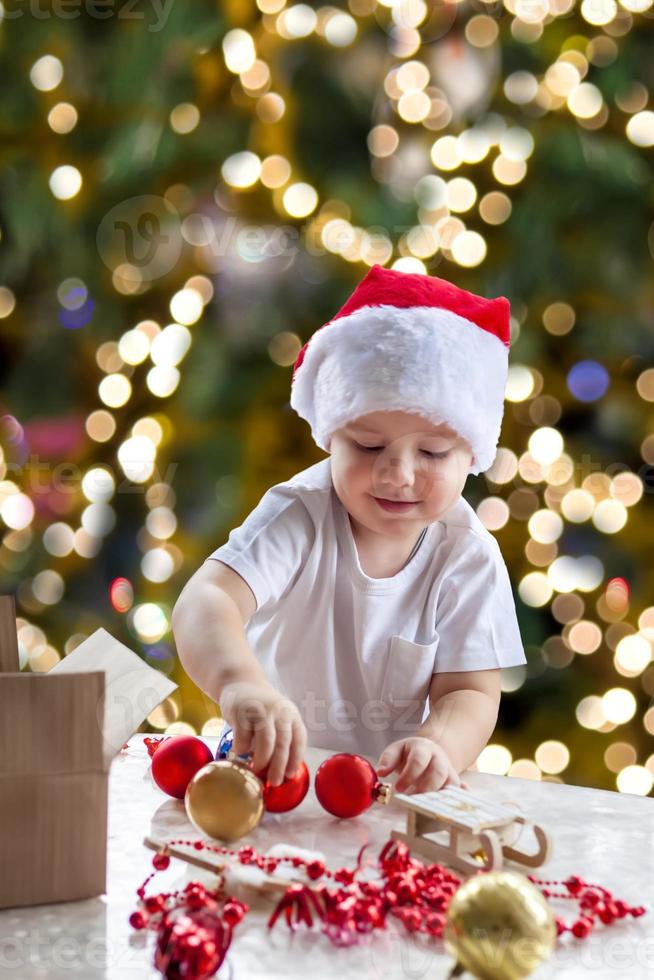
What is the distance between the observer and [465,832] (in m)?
0.70

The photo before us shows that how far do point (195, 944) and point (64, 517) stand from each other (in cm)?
146

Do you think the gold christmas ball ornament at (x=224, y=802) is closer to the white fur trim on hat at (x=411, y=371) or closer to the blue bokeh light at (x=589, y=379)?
the white fur trim on hat at (x=411, y=371)

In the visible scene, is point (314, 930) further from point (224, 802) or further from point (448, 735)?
point (448, 735)

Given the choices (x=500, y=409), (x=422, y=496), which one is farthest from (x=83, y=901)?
(x=500, y=409)

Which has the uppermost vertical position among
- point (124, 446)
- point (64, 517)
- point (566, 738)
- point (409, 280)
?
point (409, 280)

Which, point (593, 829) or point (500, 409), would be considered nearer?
point (593, 829)

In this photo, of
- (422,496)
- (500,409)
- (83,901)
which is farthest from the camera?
(500,409)

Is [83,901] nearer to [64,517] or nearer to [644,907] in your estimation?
[644,907]

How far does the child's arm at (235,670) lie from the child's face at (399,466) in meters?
0.15

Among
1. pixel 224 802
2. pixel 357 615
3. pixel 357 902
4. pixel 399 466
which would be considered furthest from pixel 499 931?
pixel 357 615

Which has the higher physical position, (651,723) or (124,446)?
(124,446)

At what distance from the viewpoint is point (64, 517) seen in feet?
6.32

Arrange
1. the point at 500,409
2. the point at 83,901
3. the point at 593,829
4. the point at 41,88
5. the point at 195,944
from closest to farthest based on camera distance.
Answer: the point at 195,944 < the point at 83,901 < the point at 593,829 < the point at 500,409 < the point at 41,88

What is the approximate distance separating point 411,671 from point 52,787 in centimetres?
54
